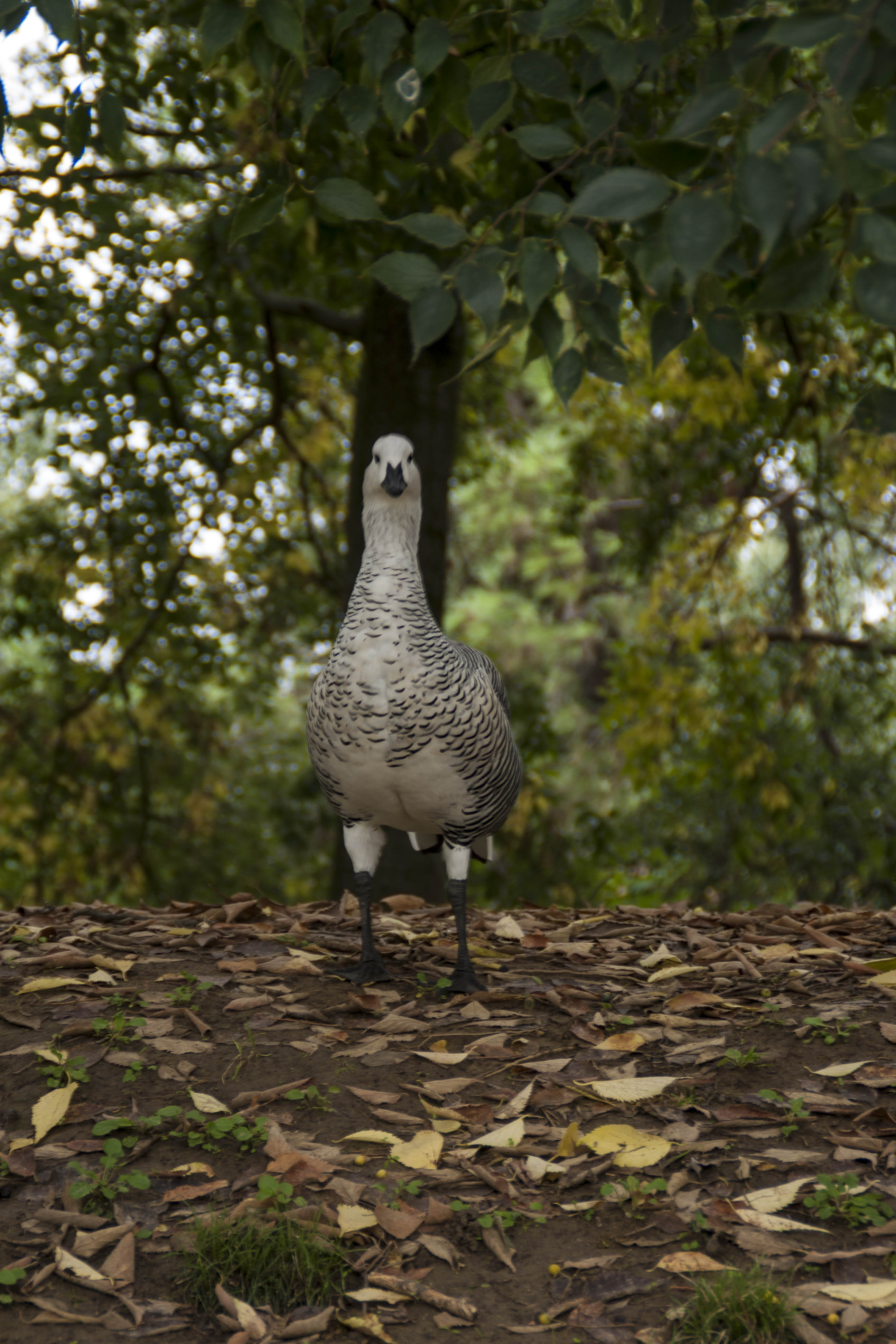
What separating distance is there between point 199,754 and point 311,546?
94.5 inches

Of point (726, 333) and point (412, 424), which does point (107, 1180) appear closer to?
point (726, 333)

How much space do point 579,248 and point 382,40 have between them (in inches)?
35.8

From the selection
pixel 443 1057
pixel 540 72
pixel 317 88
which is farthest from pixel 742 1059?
pixel 317 88

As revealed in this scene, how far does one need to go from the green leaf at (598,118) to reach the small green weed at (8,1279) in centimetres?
315

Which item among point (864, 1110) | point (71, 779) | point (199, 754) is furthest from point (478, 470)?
point (864, 1110)

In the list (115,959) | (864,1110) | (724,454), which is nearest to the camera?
(864,1110)

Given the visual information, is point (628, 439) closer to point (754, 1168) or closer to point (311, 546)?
point (311, 546)

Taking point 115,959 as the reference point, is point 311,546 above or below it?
above

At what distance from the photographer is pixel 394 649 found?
12.9ft

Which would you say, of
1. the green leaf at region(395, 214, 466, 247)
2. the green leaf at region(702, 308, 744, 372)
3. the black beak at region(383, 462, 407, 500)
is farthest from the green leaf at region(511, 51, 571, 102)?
the black beak at region(383, 462, 407, 500)

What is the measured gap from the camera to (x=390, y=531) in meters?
4.20

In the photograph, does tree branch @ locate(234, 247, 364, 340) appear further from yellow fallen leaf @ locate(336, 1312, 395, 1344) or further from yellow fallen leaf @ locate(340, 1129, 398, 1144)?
yellow fallen leaf @ locate(336, 1312, 395, 1344)

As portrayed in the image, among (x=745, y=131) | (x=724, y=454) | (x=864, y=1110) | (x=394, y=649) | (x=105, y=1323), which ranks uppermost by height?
(x=724, y=454)

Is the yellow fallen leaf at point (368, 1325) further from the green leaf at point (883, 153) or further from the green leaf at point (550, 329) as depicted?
the green leaf at point (883, 153)
